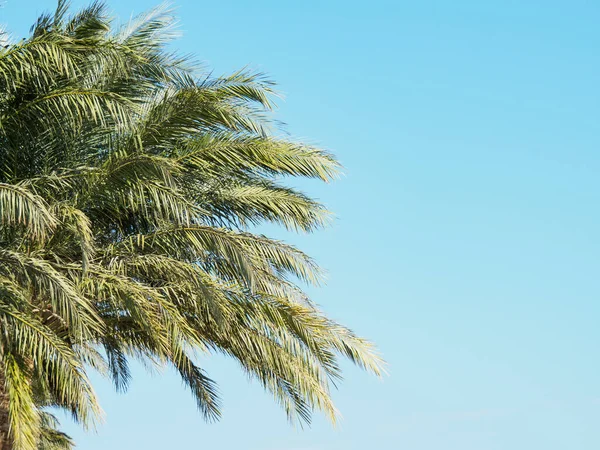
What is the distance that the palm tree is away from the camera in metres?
9.86

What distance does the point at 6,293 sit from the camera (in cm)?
981

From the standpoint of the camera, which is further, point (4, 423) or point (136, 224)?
point (136, 224)

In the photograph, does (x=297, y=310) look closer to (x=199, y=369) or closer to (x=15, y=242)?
(x=199, y=369)

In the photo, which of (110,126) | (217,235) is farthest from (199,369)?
(110,126)

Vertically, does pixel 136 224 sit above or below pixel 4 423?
above

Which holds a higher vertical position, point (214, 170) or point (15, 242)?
point (214, 170)

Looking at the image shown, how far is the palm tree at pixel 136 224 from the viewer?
32.3 ft

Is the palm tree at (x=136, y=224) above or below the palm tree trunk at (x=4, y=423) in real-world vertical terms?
above

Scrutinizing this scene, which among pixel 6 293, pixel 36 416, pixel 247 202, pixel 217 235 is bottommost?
pixel 36 416

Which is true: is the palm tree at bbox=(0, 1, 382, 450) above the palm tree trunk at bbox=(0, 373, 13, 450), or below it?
above

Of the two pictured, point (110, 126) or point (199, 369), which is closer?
point (110, 126)

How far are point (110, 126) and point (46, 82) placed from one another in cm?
115

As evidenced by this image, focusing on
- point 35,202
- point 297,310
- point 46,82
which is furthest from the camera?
point 297,310

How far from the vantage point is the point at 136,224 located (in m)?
12.4
